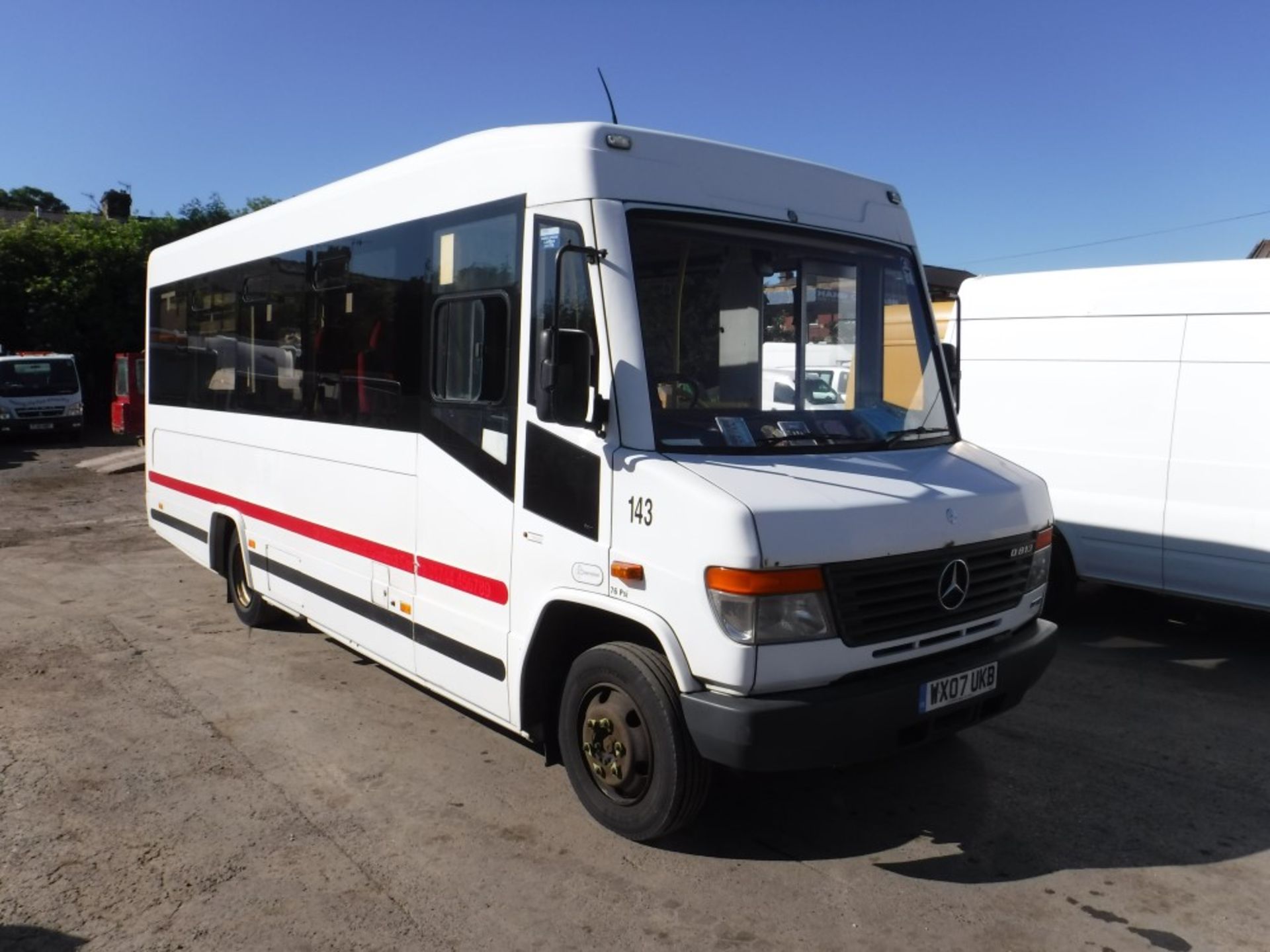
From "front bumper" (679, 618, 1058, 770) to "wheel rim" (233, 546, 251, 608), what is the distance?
17.0 feet

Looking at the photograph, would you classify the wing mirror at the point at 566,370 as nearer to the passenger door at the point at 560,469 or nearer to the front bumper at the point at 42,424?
the passenger door at the point at 560,469

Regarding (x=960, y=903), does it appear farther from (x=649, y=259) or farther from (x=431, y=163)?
(x=431, y=163)

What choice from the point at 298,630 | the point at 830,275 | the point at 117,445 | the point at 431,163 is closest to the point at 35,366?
the point at 117,445

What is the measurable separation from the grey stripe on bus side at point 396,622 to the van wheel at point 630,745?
504 mm

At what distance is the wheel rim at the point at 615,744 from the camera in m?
4.21

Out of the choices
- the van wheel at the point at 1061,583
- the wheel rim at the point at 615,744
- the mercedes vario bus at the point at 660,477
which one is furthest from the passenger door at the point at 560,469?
the van wheel at the point at 1061,583

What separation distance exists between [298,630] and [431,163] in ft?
13.6

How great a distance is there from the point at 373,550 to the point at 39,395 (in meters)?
21.4

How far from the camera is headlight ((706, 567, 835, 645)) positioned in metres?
3.69

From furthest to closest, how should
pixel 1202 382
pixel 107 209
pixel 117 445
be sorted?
pixel 107 209, pixel 117 445, pixel 1202 382

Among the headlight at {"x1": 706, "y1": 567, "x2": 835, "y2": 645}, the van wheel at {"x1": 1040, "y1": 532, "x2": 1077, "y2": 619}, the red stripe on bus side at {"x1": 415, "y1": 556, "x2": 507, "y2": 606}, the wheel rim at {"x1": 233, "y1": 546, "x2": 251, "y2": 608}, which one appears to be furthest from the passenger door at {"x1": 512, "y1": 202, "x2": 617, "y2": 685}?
the van wheel at {"x1": 1040, "y1": 532, "x2": 1077, "y2": 619}

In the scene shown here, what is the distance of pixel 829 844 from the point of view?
4434 mm

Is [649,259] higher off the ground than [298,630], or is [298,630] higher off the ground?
[649,259]

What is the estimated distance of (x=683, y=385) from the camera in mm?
4324
